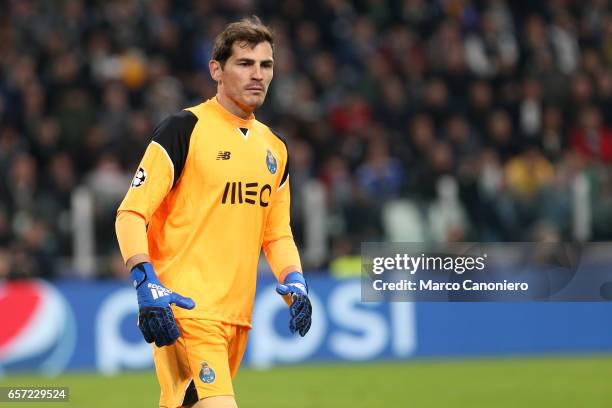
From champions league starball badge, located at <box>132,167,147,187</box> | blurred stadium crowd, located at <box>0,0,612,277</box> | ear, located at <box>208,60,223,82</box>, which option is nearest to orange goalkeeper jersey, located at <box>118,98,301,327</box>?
champions league starball badge, located at <box>132,167,147,187</box>

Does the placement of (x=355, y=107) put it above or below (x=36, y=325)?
above

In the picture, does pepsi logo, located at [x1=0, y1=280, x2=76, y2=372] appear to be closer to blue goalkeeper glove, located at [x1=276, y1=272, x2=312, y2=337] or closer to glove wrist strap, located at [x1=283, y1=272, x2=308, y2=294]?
glove wrist strap, located at [x1=283, y1=272, x2=308, y2=294]

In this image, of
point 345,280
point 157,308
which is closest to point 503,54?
point 345,280

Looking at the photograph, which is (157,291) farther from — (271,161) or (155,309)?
(271,161)

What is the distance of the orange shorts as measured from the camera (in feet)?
17.4

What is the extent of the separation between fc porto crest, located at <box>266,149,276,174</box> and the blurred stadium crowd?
786 centimetres

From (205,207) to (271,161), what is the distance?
1.51 ft

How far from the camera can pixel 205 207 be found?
5.48 meters

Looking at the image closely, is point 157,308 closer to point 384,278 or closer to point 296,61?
point 384,278

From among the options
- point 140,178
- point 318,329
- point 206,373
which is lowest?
point 206,373

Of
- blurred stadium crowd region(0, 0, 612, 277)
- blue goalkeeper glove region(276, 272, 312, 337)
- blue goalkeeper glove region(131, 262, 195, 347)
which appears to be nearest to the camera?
blue goalkeeper glove region(131, 262, 195, 347)

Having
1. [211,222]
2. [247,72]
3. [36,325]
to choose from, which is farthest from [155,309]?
[36,325]

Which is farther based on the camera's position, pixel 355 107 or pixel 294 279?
pixel 355 107

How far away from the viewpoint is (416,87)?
1688 centimetres
